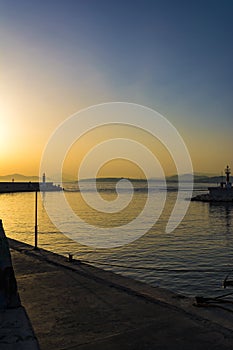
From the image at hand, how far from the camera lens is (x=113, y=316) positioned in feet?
23.7

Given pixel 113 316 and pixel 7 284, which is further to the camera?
pixel 113 316

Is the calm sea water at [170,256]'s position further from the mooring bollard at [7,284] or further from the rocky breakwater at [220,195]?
the rocky breakwater at [220,195]

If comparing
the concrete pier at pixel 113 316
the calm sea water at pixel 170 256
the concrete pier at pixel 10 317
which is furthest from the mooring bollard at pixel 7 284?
the calm sea water at pixel 170 256

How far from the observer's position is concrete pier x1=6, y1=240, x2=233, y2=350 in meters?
5.97

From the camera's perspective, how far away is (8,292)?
23.4ft

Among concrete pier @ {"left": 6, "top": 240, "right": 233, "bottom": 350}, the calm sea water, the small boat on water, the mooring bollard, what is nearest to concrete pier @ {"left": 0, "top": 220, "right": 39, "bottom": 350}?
the mooring bollard

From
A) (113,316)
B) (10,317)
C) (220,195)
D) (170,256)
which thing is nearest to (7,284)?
(10,317)

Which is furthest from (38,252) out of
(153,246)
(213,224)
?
(213,224)

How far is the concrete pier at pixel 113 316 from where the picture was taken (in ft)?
19.6

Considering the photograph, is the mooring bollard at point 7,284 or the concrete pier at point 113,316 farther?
the mooring bollard at point 7,284

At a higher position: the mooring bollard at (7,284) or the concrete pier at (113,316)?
the mooring bollard at (7,284)

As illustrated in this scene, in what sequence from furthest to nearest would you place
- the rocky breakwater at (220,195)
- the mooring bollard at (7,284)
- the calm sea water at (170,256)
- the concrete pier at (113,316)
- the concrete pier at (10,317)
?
the rocky breakwater at (220,195) → the calm sea water at (170,256) → the mooring bollard at (7,284) → the concrete pier at (113,316) → the concrete pier at (10,317)

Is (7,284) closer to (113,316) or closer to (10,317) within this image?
(10,317)

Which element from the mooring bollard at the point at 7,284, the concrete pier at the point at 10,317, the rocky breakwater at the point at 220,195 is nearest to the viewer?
the concrete pier at the point at 10,317
